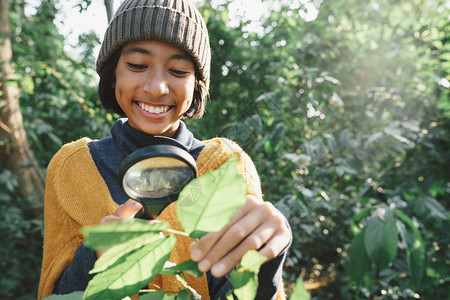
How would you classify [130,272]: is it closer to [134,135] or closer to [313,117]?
[134,135]

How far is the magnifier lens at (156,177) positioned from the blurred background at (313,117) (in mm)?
1220

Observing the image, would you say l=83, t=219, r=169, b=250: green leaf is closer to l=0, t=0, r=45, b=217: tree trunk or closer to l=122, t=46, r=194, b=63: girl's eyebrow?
l=122, t=46, r=194, b=63: girl's eyebrow

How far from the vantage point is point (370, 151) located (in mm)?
2076

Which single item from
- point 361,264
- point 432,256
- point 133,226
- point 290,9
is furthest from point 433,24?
point 133,226

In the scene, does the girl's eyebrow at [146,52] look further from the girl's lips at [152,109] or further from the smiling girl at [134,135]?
the girl's lips at [152,109]

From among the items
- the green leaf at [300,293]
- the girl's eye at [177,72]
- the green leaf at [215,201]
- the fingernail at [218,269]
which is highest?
the green leaf at [215,201]

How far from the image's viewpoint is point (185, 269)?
44 cm

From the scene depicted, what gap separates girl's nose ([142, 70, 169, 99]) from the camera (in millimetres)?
1059

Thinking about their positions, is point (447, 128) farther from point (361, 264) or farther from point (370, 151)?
point (361, 264)

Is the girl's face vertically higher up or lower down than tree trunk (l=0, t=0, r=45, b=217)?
higher up

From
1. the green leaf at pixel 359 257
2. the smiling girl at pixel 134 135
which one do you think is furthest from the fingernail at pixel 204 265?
the green leaf at pixel 359 257

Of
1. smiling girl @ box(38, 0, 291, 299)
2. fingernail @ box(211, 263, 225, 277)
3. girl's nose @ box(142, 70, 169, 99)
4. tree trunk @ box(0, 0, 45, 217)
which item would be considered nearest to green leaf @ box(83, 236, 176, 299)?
fingernail @ box(211, 263, 225, 277)

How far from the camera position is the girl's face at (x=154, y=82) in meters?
1.08

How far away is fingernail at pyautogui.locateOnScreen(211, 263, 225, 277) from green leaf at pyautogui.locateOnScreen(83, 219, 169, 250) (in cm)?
17
